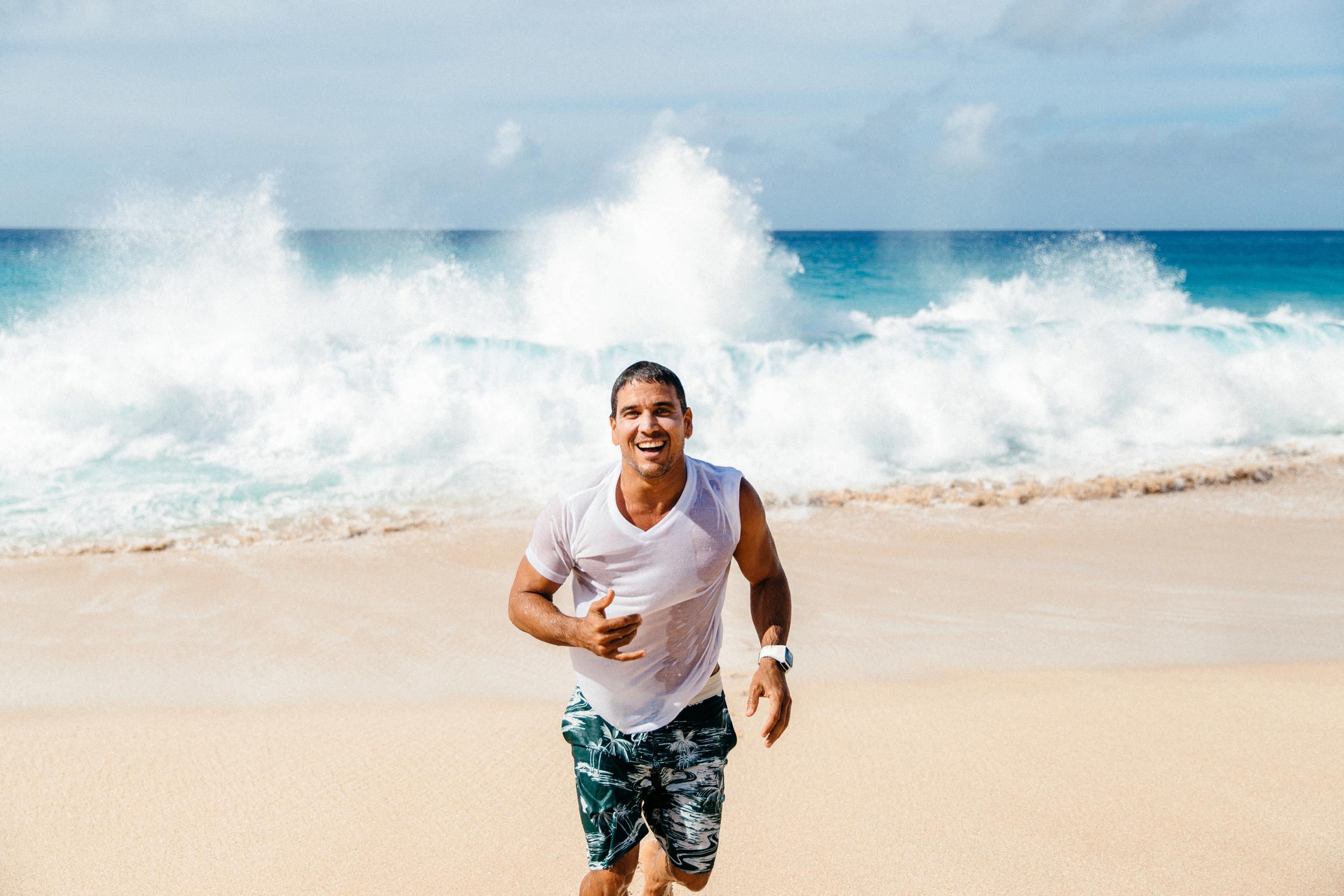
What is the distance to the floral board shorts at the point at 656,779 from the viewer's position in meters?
2.68

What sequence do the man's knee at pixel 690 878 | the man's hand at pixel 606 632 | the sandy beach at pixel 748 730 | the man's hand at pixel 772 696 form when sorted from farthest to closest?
the sandy beach at pixel 748 730 → the man's knee at pixel 690 878 → the man's hand at pixel 772 696 → the man's hand at pixel 606 632

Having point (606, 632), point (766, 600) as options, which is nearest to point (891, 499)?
point (766, 600)

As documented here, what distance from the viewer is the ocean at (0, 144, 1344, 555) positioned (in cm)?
1015

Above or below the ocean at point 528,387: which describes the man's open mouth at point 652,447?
below

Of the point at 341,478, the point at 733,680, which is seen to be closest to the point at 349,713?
the point at 733,680

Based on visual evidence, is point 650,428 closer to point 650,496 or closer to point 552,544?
point 650,496

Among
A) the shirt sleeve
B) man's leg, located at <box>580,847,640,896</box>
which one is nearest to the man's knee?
man's leg, located at <box>580,847,640,896</box>

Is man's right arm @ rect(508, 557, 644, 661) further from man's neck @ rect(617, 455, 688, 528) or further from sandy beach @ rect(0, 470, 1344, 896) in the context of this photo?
sandy beach @ rect(0, 470, 1344, 896)

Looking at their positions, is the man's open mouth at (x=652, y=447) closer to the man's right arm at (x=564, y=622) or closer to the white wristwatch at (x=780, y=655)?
the man's right arm at (x=564, y=622)

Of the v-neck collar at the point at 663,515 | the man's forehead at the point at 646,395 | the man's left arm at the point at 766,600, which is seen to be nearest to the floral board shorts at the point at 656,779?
the man's left arm at the point at 766,600

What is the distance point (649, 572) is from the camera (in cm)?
256

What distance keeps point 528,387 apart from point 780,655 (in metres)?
11.1

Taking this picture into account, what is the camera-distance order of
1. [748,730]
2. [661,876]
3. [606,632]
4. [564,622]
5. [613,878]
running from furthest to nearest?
[748,730] → [661,876] → [613,878] → [564,622] → [606,632]

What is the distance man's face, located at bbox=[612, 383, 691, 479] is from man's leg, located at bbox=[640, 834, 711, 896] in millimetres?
1130
